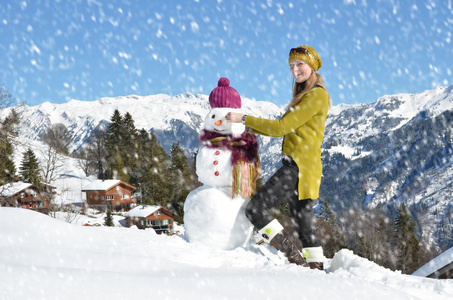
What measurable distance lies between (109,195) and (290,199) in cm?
4152

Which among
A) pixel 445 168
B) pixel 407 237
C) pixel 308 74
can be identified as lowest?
pixel 407 237

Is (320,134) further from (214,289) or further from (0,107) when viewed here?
(0,107)

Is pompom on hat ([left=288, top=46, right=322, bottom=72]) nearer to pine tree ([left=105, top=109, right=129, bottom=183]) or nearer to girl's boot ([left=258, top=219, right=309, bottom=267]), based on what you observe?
girl's boot ([left=258, top=219, right=309, bottom=267])

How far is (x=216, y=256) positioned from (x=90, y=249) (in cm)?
112

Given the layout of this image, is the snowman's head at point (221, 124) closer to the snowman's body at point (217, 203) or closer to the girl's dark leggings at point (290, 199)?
the snowman's body at point (217, 203)

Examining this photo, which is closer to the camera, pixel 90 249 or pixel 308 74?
pixel 90 249

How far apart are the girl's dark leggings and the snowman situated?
0.39 m

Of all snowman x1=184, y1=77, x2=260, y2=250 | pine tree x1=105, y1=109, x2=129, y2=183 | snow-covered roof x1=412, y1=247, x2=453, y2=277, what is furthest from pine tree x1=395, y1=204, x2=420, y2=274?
snowman x1=184, y1=77, x2=260, y2=250

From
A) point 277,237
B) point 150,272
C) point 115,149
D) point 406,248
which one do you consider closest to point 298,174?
point 277,237

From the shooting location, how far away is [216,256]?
133 inches

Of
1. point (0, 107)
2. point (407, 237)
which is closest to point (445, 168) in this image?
point (407, 237)

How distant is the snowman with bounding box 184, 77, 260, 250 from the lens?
407 centimetres

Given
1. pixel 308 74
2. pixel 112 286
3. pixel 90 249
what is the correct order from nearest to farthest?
pixel 112 286 → pixel 90 249 → pixel 308 74

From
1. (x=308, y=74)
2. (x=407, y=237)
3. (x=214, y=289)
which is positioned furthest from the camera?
(x=407, y=237)
